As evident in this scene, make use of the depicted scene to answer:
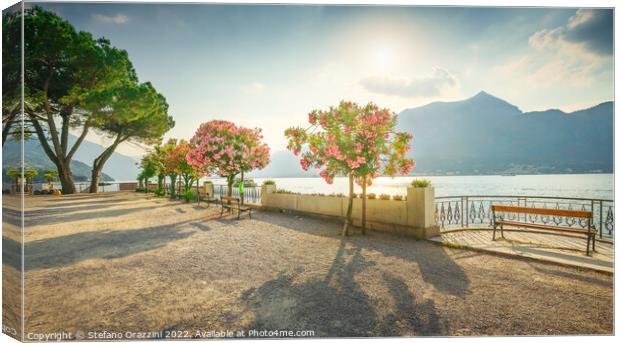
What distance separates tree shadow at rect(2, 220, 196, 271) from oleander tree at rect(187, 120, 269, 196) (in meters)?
5.13

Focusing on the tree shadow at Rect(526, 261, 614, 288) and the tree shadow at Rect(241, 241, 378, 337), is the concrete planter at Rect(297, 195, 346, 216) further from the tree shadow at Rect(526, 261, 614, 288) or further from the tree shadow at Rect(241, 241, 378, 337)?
the tree shadow at Rect(526, 261, 614, 288)

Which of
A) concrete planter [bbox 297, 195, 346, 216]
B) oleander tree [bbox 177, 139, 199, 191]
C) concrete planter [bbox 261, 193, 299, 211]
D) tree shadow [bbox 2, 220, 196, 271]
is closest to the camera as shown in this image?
tree shadow [bbox 2, 220, 196, 271]

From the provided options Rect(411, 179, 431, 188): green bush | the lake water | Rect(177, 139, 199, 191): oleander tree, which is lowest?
the lake water

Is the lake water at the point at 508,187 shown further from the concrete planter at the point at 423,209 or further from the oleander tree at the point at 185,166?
the oleander tree at the point at 185,166

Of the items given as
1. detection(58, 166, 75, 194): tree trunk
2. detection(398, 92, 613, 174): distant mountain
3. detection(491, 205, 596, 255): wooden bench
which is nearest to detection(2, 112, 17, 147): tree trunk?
detection(398, 92, 613, 174): distant mountain

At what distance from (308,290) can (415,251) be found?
10.1 ft

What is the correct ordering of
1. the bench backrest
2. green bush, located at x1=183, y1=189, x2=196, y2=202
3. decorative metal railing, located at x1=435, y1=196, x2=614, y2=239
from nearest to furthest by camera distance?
the bench backrest, decorative metal railing, located at x1=435, y1=196, x2=614, y2=239, green bush, located at x1=183, y1=189, x2=196, y2=202

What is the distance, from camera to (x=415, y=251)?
5.95 m

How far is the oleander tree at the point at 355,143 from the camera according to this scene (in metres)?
6.99

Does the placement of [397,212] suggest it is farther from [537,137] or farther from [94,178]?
[94,178]

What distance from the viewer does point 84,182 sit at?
2955 cm

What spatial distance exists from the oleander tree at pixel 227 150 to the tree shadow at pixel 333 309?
32.8ft

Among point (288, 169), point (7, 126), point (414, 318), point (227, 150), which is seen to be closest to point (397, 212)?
point (414, 318)

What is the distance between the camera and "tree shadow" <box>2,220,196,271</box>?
5316 mm
